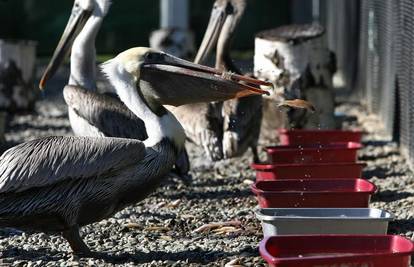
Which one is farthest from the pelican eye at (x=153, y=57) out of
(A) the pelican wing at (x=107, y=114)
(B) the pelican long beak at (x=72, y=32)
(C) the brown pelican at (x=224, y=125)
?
(B) the pelican long beak at (x=72, y=32)

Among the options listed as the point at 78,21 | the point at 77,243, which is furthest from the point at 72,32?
the point at 77,243

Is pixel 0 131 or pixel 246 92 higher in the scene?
pixel 246 92

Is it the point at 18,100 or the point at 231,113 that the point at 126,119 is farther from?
the point at 18,100

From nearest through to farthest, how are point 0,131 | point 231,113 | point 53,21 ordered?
point 231,113 → point 0,131 → point 53,21

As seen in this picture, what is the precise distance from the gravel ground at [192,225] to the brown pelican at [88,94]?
357mm

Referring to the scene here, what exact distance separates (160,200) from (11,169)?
A: 6.08ft

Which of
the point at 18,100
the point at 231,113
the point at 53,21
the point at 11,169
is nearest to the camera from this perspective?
the point at 11,169

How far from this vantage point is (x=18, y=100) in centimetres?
1042

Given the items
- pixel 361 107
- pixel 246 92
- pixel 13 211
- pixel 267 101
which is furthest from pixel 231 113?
pixel 361 107

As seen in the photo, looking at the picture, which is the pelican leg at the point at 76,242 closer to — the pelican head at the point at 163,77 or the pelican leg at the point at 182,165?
the pelican head at the point at 163,77

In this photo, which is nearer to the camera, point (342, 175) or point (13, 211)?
point (13, 211)

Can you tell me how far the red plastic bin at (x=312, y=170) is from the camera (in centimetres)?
519

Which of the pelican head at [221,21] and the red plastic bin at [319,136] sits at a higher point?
the pelican head at [221,21]

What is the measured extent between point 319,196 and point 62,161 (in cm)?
115
